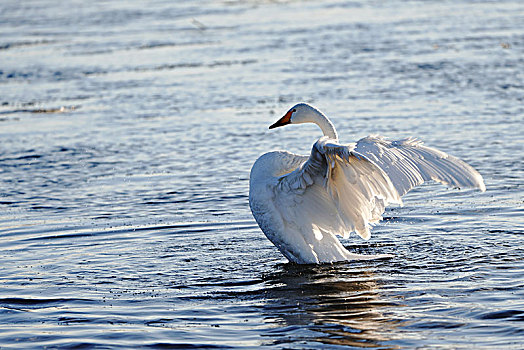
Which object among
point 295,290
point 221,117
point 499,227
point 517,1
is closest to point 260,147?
point 221,117

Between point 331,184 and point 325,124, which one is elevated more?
point 325,124

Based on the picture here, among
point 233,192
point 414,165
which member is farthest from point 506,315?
point 233,192

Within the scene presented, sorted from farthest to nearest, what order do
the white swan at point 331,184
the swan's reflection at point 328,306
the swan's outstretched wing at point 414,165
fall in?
1. the white swan at point 331,184
2. the swan's outstretched wing at point 414,165
3. the swan's reflection at point 328,306

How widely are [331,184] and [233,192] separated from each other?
3371 mm

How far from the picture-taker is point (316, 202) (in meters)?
7.94

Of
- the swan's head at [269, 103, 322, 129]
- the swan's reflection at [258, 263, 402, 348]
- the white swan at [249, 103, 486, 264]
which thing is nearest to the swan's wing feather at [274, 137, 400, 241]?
the white swan at [249, 103, 486, 264]

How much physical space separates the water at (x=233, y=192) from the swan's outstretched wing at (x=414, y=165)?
0.94 meters

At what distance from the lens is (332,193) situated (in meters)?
7.53

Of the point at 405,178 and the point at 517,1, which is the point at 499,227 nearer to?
the point at 405,178

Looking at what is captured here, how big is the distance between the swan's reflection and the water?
0.07ft

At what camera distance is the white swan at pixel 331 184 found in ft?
22.4

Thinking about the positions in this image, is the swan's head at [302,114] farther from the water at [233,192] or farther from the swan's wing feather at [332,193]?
the water at [233,192]

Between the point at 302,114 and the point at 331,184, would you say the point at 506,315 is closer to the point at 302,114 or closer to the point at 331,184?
the point at 331,184

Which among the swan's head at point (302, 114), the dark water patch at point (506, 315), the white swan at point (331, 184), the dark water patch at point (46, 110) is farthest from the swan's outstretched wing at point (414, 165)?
the dark water patch at point (46, 110)
